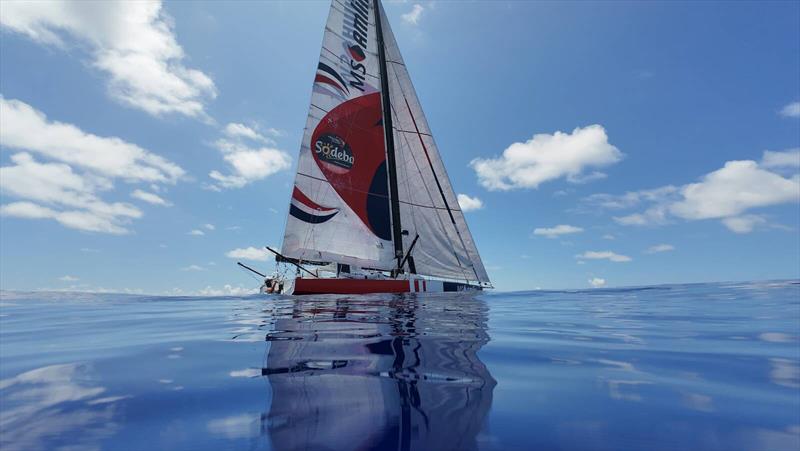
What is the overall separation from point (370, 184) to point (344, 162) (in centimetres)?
172

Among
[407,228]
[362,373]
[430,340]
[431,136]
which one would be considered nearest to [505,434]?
[362,373]

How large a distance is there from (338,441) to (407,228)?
1709 centimetres

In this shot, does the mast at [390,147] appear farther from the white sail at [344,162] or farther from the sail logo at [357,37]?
the sail logo at [357,37]

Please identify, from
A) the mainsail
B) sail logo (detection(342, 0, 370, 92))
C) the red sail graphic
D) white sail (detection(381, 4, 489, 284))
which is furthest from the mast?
sail logo (detection(342, 0, 370, 92))

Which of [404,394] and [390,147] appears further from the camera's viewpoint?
[390,147]

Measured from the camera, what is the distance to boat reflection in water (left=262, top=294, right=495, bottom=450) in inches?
53.0

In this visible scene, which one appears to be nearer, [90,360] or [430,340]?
[90,360]

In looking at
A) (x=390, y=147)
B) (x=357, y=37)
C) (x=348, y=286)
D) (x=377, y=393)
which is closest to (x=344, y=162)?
(x=390, y=147)

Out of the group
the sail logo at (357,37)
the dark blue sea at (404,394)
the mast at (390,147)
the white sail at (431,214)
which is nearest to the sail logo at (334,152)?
the mast at (390,147)

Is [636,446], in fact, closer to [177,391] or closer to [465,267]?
[177,391]

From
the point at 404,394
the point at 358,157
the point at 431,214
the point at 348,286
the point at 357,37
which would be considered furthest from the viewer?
the point at 357,37

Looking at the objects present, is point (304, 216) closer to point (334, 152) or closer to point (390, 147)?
point (334, 152)

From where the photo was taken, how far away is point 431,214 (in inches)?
734

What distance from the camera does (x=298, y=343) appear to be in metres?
3.49
